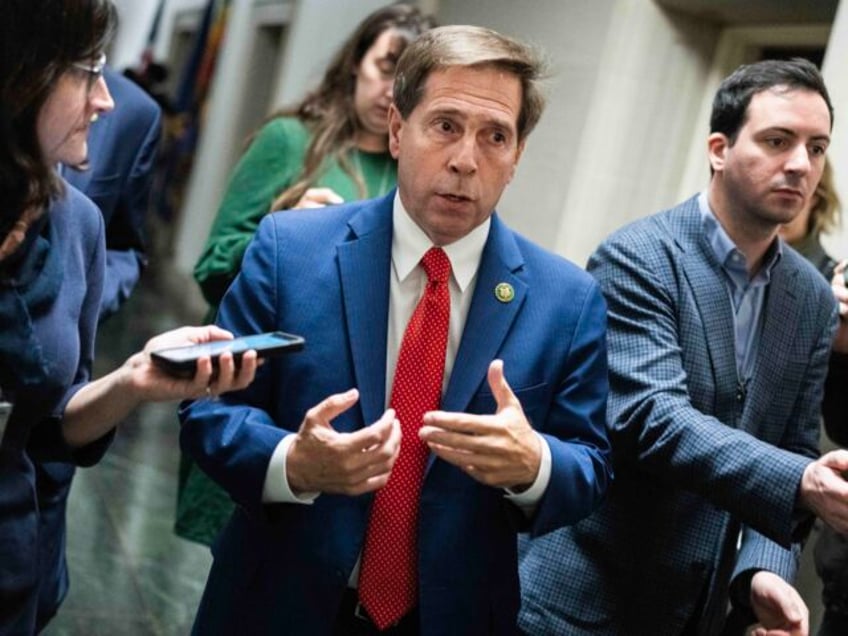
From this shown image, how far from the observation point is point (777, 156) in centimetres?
250

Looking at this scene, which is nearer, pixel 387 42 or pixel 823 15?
pixel 387 42

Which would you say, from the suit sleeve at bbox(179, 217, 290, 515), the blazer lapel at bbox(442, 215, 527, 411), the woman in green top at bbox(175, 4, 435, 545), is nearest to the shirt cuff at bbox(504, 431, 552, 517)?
the blazer lapel at bbox(442, 215, 527, 411)

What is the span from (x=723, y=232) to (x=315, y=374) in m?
1.03

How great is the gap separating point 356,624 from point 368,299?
0.57 metres

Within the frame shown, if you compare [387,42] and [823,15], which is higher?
[823,15]

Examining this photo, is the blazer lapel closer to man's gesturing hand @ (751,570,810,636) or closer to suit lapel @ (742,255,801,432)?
suit lapel @ (742,255,801,432)

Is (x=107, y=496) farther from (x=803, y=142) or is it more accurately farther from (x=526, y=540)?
(x=803, y=142)

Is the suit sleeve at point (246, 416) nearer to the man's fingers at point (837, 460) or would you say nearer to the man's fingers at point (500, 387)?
the man's fingers at point (500, 387)

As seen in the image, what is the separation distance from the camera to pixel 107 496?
5508 millimetres

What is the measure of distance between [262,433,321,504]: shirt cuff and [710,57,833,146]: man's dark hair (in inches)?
51.4

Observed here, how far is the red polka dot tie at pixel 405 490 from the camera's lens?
200cm

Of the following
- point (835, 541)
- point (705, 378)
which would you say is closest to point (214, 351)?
point (705, 378)

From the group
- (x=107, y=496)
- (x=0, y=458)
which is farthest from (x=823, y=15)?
(x=107, y=496)

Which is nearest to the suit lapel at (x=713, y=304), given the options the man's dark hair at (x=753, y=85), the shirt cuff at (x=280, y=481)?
the man's dark hair at (x=753, y=85)
